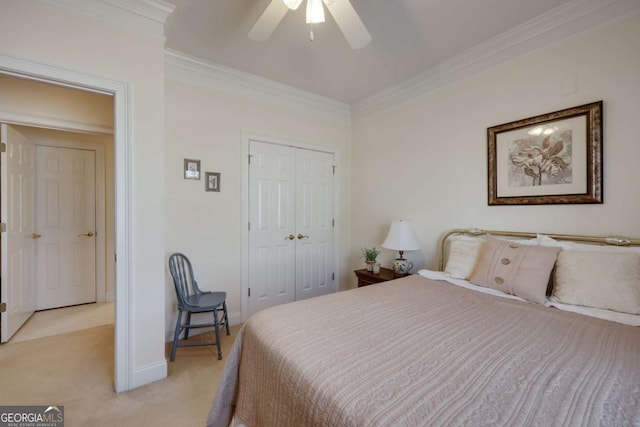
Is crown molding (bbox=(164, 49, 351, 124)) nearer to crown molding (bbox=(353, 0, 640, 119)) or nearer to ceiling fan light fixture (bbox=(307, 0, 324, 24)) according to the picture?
crown molding (bbox=(353, 0, 640, 119))

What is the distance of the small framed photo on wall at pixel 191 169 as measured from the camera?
8.47 feet

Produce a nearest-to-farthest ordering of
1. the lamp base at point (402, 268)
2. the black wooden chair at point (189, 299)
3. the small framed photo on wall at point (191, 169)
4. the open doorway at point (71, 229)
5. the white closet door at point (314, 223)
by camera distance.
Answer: the black wooden chair at point (189, 299)
the small framed photo on wall at point (191, 169)
the lamp base at point (402, 268)
the open doorway at point (71, 229)
the white closet door at point (314, 223)

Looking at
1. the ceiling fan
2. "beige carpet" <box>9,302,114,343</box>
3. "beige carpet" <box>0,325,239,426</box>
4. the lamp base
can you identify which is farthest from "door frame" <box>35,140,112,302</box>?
the lamp base

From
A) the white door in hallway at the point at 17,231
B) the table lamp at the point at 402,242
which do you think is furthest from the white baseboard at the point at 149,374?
the table lamp at the point at 402,242

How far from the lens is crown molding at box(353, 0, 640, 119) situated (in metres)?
1.78

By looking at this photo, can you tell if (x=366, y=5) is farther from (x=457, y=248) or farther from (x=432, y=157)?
(x=457, y=248)

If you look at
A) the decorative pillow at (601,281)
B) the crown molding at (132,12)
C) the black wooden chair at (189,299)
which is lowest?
the black wooden chair at (189,299)

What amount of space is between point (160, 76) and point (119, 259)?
4.42 ft

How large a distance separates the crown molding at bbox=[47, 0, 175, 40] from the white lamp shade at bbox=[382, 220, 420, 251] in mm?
2550

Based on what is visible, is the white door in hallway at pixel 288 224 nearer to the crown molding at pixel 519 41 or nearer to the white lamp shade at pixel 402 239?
the white lamp shade at pixel 402 239

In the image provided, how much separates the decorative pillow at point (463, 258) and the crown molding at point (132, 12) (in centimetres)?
285

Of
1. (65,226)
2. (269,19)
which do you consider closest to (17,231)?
(65,226)

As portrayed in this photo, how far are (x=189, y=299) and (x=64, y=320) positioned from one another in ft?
6.04

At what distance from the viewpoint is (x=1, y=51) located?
59.2 inches
